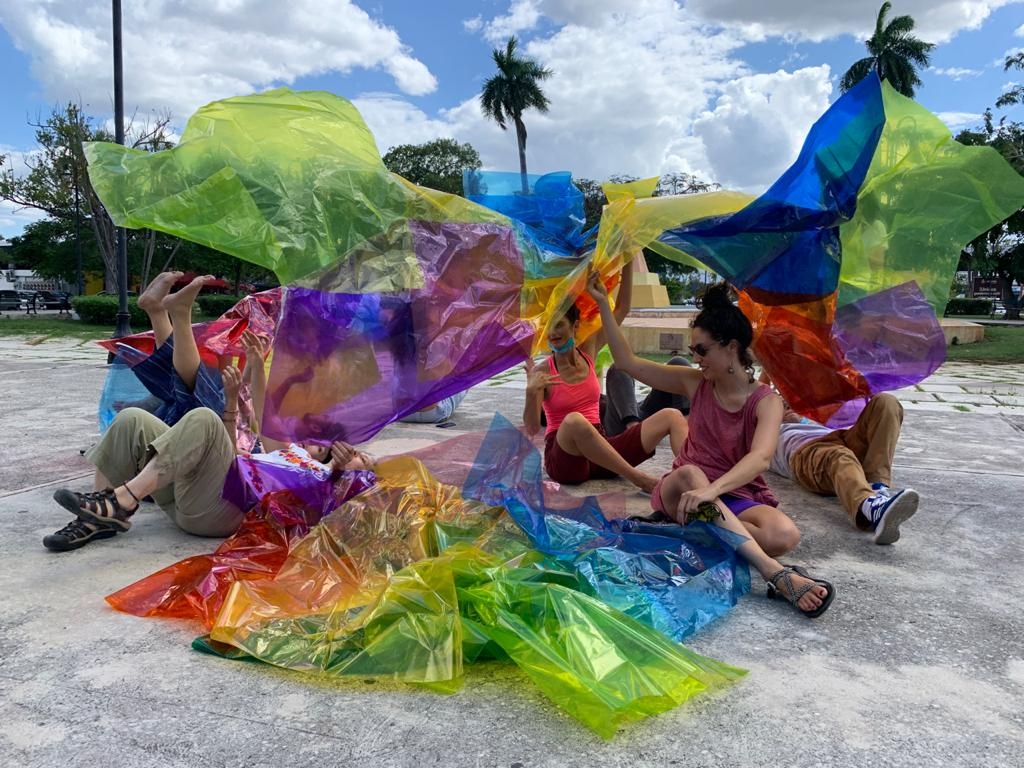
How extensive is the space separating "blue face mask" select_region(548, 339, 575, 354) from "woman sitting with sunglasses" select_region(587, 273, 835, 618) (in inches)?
21.9

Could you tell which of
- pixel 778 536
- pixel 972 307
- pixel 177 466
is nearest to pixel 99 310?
pixel 177 466

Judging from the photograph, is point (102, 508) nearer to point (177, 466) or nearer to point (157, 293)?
point (177, 466)

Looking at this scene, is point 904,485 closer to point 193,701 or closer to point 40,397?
point 193,701

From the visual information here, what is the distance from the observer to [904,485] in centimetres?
420

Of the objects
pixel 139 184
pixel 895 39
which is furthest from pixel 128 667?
pixel 895 39

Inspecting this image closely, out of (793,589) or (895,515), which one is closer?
(793,589)

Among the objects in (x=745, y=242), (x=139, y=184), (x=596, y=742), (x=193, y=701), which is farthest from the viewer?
(x=745, y=242)

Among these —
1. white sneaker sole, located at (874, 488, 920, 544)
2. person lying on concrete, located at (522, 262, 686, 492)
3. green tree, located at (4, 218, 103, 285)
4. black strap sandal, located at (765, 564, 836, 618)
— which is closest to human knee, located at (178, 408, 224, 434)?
person lying on concrete, located at (522, 262, 686, 492)

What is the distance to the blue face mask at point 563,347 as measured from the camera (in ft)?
12.4

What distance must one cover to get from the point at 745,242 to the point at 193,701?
2.46 m

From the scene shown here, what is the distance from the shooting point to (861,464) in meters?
3.74

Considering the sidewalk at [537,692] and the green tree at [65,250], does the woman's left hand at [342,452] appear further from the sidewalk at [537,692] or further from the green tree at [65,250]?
the green tree at [65,250]

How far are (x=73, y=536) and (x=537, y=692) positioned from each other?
1989mm

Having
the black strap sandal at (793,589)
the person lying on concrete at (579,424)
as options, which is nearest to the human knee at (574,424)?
the person lying on concrete at (579,424)
